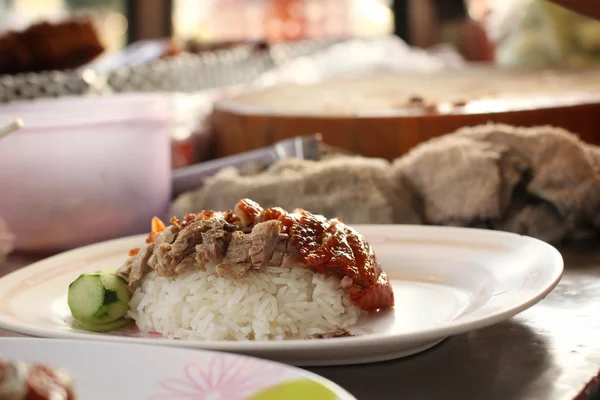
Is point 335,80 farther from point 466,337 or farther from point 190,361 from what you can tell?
point 190,361

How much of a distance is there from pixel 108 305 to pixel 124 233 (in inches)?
22.5

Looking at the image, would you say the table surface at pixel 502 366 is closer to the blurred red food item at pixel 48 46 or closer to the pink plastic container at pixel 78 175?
the pink plastic container at pixel 78 175

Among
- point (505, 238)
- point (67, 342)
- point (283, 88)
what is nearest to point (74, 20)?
point (283, 88)

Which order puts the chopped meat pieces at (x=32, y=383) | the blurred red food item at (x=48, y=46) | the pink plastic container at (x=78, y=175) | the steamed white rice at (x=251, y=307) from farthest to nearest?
the blurred red food item at (x=48, y=46)
the pink plastic container at (x=78, y=175)
the steamed white rice at (x=251, y=307)
the chopped meat pieces at (x=32, y=383)

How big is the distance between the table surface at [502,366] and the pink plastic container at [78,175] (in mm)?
474

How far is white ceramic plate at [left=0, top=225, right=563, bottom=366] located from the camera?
0.73 m

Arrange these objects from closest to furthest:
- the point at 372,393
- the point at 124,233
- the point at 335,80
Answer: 1. the point at 372,393
2. the point at 124,233
3. the point at 335,80

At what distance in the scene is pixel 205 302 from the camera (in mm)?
904

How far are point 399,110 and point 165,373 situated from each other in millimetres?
1337

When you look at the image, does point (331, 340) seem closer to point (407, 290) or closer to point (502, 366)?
point (502, 366)

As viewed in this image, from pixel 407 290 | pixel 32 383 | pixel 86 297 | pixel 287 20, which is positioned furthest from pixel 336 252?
pixel 287 20

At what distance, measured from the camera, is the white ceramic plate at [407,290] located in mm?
735

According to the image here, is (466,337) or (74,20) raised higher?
(74,20)

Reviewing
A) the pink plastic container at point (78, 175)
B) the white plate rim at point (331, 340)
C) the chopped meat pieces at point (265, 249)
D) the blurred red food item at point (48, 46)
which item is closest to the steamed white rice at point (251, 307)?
the chopped meat pieces at point (265, 249)
